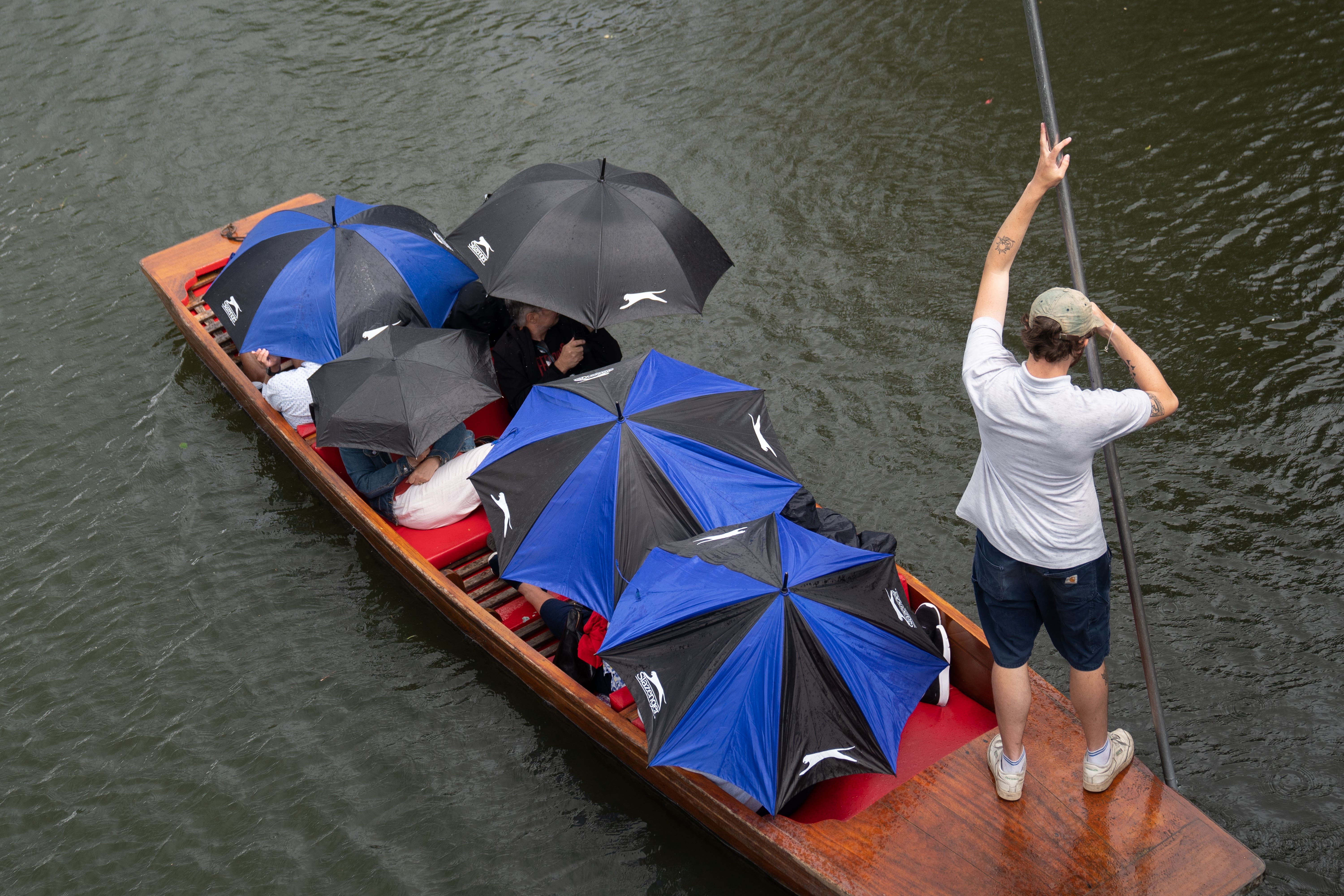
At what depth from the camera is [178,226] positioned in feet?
30.4

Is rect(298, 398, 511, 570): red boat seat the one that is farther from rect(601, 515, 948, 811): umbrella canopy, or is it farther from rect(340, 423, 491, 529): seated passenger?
rect(601, 515, 948, 811): umbrella canopy

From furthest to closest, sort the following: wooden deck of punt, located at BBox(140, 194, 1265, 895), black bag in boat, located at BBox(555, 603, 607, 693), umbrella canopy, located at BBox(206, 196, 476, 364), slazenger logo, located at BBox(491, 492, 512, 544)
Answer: umbrella canopy, located at BBox(206, 196, 476, 364) < black bag in boat, located at BBox(555, 603, 607, 693) < slazenger logo, located at BBox(491, 492, 512, 544) < wooden deck of punt, located at BBox(140, 194, 1265, 895)

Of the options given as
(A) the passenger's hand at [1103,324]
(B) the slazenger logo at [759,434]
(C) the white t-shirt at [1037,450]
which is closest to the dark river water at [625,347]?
(B) the slazenger logo at [759,434]

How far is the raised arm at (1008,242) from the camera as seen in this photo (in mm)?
3453

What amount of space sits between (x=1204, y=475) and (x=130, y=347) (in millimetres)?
A: 7213

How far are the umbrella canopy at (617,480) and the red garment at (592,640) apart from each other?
0.40 metres

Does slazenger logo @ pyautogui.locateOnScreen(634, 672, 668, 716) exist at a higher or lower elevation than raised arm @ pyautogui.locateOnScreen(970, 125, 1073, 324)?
lower

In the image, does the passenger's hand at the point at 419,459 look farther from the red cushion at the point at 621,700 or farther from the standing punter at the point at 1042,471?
the standing punter at the point at 1042,471

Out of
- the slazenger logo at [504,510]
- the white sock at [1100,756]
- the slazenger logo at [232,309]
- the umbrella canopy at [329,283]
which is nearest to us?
the white sock at [1100,756]

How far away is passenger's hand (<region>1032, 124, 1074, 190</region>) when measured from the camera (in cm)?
341

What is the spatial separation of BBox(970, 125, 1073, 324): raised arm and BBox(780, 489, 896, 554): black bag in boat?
4.76 feet

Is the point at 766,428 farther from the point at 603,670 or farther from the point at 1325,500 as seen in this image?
the point at 1325,500

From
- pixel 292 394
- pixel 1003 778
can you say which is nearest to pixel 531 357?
pixel 292 394

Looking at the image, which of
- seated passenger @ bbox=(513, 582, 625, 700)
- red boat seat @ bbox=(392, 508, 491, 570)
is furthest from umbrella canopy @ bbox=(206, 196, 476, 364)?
seated passenger @ bbox=(513, 582, 625, 700)
